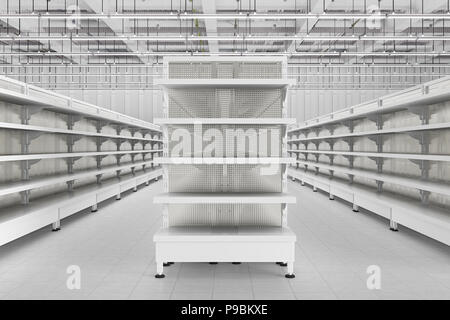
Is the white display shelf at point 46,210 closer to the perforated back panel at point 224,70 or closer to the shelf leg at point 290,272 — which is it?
the perforated back panel at point 224,70

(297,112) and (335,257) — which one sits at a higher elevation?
(297,112)

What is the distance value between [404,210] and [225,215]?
2832mm

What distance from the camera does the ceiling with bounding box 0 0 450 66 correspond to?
816 cm

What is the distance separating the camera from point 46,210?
506 centimetres

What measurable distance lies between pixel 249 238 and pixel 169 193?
1.09 meters

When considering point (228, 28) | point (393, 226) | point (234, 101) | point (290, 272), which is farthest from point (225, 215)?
point (228, 28)

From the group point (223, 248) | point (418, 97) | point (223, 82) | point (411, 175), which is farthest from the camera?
point (411, 175)

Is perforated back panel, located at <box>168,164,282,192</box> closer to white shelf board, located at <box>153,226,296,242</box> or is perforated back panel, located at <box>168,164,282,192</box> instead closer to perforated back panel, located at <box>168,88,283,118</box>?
white shelf board, located at <box>153,226,296,242</box>

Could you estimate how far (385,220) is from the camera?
6.31 m

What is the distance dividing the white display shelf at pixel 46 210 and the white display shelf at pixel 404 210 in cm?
528

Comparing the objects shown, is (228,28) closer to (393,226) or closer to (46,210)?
(393,226)
